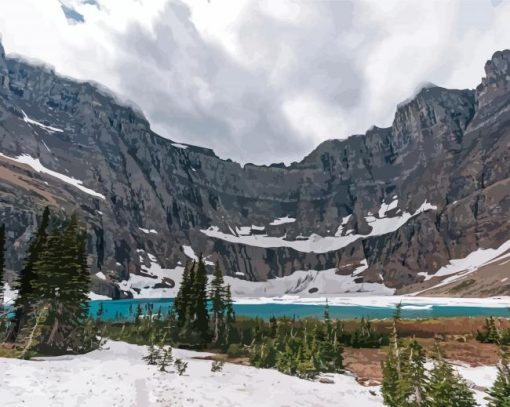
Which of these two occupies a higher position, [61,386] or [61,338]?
[61,338]

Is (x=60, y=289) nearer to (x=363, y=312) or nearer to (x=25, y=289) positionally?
(x=25, y=289)

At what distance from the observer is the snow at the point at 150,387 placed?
60.7ft

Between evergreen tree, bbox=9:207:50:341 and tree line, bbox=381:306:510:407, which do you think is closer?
tree line, bbox=381:306:510:407

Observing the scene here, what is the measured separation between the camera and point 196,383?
75.7ft

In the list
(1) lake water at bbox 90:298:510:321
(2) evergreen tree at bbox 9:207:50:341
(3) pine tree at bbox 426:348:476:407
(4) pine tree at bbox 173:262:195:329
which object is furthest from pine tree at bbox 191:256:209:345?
(1) lake water at bbox 90:298:510:321

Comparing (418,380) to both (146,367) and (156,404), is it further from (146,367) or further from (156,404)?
(146,367)

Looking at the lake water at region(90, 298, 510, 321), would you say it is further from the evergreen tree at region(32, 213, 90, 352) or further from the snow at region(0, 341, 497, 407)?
the snow at region(0, 341, 497, 407)

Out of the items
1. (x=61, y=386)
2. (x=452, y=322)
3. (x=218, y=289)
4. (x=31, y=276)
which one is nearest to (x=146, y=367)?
(x=61, y=386)

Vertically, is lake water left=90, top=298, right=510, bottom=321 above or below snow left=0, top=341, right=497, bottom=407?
above

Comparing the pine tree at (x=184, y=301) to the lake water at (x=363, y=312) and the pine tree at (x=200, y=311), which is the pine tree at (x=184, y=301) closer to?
the pine tree at (x=200, y=311)

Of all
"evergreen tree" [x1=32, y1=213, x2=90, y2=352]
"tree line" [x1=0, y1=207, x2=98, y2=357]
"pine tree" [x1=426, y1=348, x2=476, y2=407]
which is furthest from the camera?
"evergreen tree" [x1=32, y1=213, x2=90, y2=352]

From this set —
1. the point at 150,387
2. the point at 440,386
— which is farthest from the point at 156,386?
the point at 440,386

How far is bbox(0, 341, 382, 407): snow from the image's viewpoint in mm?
18516

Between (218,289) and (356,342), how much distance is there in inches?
692
